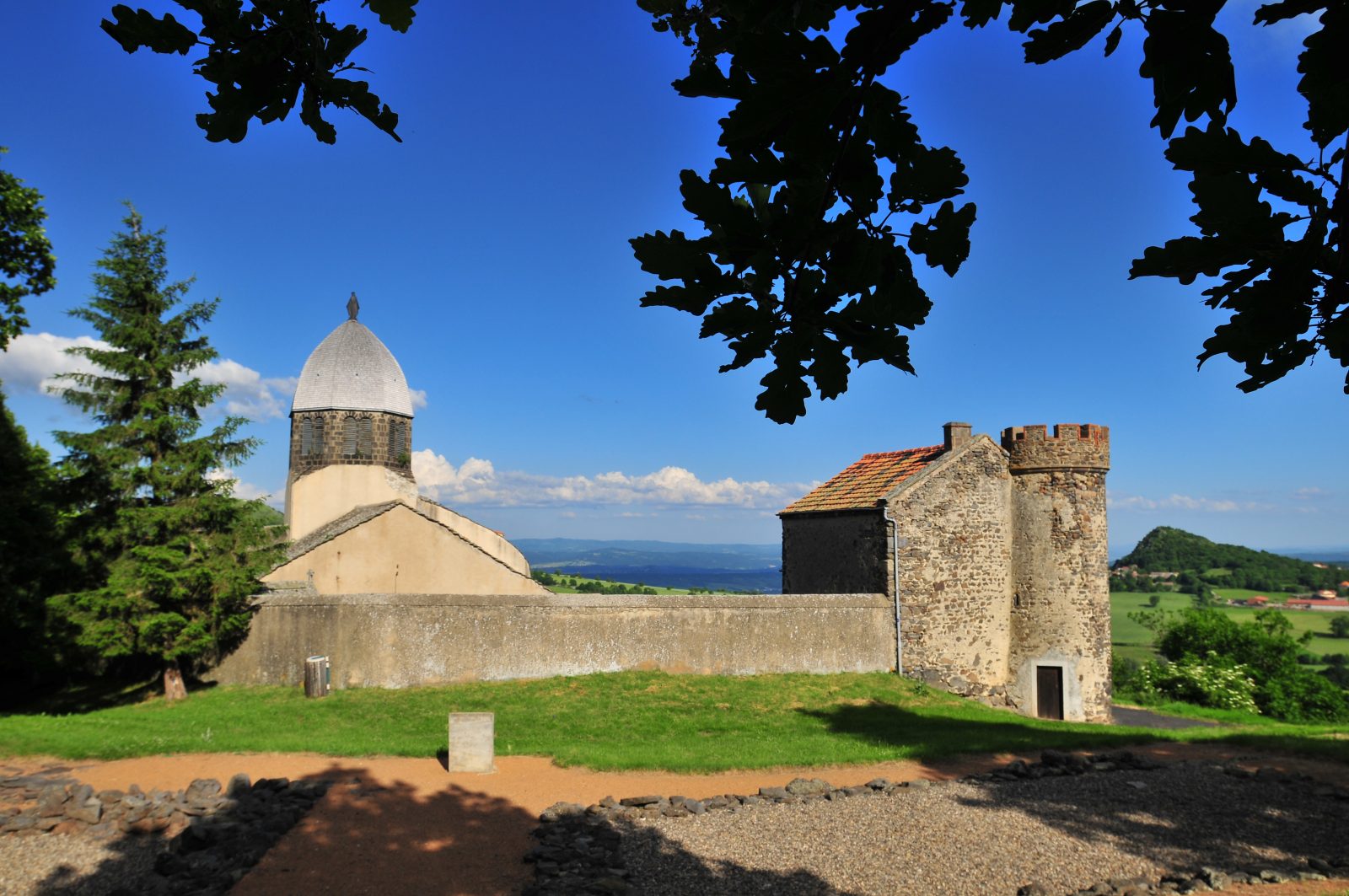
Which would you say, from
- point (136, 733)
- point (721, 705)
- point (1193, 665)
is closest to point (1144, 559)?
point (1193, 665)

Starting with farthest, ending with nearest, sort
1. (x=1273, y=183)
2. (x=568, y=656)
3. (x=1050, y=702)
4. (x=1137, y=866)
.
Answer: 1. (x=1050, y=702)
2. (x=568, y=656)
3. (x=1137, y=866)
4. (x=1273, y=183)

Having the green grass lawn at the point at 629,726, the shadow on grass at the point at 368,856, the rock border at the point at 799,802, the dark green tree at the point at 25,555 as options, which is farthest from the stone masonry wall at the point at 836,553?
the dark green tree at the point at 25,555

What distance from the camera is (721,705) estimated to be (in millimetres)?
16969

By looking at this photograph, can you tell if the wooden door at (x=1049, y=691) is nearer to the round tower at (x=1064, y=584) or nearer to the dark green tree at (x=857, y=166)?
the round tower at (x=1064, y=584)

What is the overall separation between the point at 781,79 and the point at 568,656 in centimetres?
1796

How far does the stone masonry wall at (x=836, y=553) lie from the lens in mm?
20891

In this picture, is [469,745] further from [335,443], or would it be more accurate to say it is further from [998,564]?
[335,443]

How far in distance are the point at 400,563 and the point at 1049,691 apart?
58.9ft

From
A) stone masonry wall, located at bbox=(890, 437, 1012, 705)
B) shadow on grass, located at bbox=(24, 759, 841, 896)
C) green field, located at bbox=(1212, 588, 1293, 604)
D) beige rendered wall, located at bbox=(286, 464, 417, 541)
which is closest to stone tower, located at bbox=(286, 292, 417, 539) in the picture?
beige rendered wall, located at bbox=(286, 464, 417, 541)

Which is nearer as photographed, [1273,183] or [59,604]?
[1273,183]

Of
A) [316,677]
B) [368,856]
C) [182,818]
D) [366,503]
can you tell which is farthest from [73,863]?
[366,503]

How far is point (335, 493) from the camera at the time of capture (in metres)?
27.0

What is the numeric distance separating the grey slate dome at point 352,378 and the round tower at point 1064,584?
20.6 m

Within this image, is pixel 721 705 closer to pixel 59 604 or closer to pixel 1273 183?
pixel 59 604
